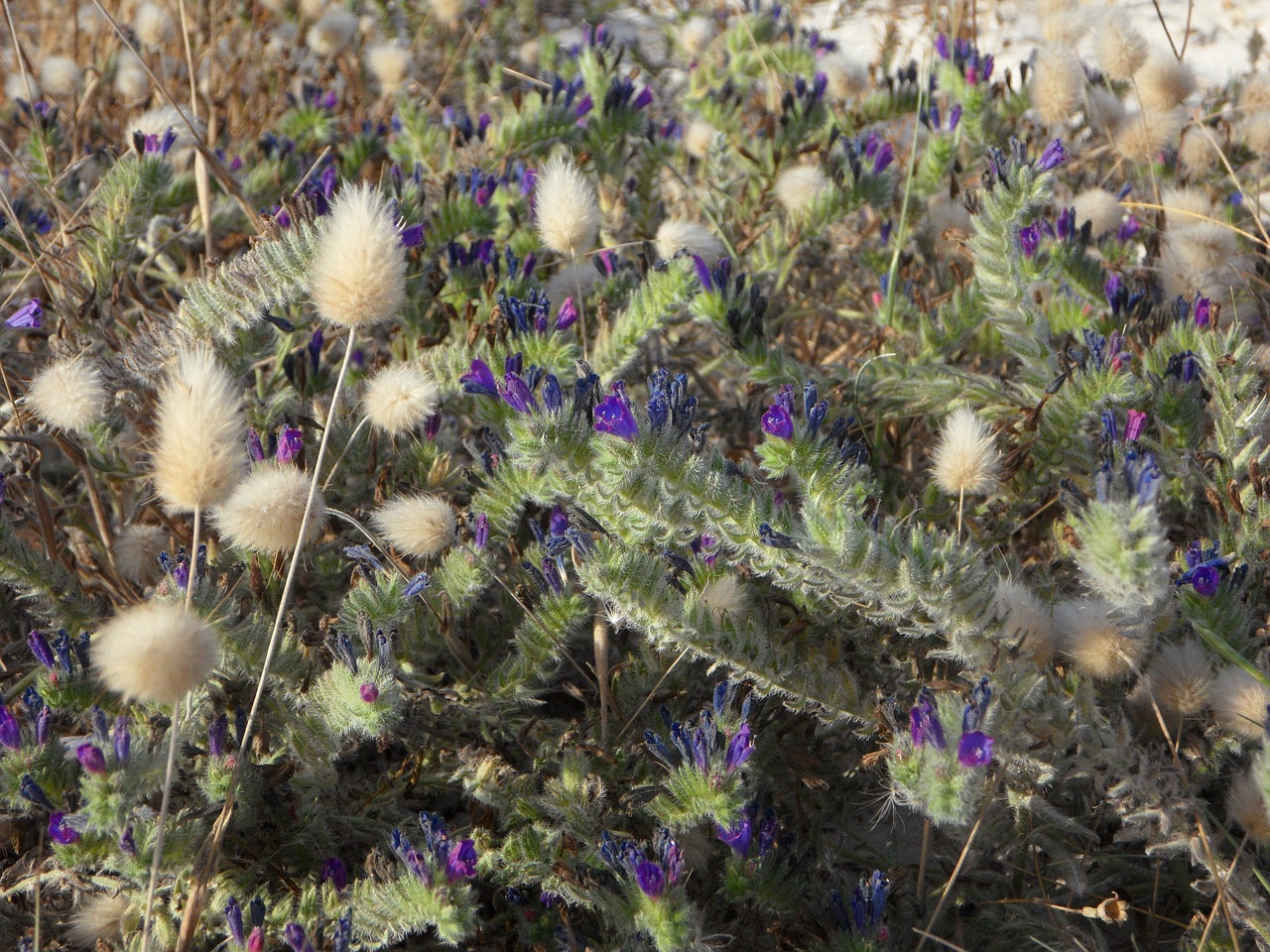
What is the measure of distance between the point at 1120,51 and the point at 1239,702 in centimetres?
243

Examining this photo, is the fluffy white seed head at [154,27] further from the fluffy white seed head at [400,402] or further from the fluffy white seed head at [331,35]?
the fluffy white seed head at [400,402]

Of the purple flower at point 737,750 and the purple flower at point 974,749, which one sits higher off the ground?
the purple flower at point 974,749

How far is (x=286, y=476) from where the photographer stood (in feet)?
6.75

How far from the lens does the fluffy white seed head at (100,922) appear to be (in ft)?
6.46

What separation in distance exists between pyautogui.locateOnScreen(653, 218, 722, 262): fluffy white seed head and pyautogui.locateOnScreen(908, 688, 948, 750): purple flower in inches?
56.6

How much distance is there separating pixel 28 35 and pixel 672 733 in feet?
18.1

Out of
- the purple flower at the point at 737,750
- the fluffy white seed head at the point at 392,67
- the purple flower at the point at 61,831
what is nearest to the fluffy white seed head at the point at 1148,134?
the purple flower at the point at 737,750

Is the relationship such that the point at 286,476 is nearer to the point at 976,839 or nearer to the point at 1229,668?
the point at 976,839

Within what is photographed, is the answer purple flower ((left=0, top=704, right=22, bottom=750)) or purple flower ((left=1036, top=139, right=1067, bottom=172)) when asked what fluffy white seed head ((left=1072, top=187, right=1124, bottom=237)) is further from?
purple flower ((left=0, top=704, right=22, bottom=750))

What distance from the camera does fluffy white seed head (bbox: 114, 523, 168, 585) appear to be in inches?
98.6

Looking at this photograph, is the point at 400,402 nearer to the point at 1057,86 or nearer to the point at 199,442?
the point at 199,442

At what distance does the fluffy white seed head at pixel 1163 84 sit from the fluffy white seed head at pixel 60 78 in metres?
3.93

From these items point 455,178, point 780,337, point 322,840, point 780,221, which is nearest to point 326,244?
point 322,840

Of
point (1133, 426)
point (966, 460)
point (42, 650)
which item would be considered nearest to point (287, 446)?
point (42, 650)
